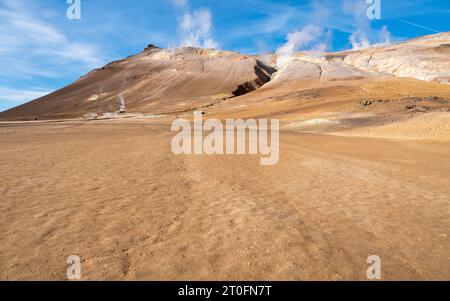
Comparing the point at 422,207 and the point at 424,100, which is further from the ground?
the point at 424,100

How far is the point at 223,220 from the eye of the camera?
278 inches

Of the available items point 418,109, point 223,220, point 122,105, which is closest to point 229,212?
point 223,220

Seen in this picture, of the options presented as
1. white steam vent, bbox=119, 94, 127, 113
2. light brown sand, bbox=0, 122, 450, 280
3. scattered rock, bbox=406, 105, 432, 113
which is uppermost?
white steam vent, bbox=119, 94, 127, 113

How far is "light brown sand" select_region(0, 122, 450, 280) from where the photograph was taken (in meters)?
5.02

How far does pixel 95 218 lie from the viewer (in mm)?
6926

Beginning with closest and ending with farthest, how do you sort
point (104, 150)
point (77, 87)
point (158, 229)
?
1. point (158, 229)
2. point (104, 150)
3. point (77, 87)

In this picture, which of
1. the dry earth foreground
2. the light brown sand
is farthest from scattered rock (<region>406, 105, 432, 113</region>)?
the light brown sand

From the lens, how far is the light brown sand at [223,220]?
5.02 meters

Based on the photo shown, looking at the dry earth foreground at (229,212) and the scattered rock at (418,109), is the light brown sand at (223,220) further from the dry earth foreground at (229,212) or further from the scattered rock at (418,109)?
the scattered rock at (418,109)

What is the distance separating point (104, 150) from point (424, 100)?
37273 mm

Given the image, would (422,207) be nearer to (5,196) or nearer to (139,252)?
(139,252)

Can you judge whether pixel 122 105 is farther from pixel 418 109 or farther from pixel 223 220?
pixel 223 220

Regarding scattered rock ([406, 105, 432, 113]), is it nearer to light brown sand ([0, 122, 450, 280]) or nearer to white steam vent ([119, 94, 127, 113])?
light brown sand ([0, 122, 450, 280])

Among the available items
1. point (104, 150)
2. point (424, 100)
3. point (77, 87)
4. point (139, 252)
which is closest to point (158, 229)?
point (139, 252)
